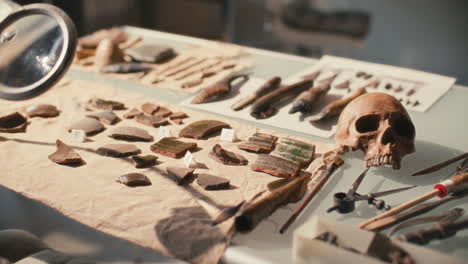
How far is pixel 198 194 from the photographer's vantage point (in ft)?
5.11

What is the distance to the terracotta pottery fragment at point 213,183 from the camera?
5.17 feet

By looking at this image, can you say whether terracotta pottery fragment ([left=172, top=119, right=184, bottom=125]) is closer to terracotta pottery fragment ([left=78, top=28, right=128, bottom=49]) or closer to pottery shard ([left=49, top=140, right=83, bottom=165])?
pottery shard ([left=49, top=140, right=83, bottom=165])

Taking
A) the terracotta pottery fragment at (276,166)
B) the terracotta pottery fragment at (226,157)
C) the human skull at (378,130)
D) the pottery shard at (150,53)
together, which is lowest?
the terracotta pottery fragment at (226,157)

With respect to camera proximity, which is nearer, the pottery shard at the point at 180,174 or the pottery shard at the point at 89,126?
the pottery shard at the point at 180,174

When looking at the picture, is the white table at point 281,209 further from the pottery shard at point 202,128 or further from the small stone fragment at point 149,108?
the pottery shard at point 202,128

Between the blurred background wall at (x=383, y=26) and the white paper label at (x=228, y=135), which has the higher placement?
the white paper label at (x=228, y=135)

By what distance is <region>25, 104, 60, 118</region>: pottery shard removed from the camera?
6.73ft

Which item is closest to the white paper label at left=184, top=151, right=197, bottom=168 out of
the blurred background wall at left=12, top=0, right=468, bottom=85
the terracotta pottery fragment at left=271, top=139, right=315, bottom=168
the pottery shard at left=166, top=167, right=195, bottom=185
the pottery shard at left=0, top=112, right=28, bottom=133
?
the pottery shard at left=166, top=167, right=195, bottom=185

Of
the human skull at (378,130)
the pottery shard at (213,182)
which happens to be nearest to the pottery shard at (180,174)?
the pottery shard at (213,182)

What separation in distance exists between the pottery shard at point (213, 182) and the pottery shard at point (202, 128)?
0.31m

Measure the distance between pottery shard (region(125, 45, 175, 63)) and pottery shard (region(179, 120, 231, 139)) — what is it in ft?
2.58

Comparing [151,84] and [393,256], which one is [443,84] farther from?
[393,256]

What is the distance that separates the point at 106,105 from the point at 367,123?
1006mm

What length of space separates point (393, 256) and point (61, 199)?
0.90 metres
